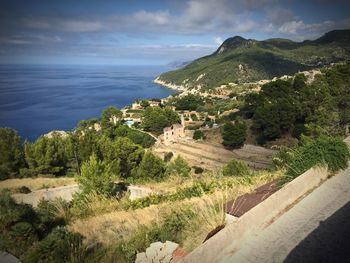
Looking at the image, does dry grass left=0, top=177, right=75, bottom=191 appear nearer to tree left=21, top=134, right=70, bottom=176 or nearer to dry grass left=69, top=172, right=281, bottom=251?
tree left=21, top=134, right=70, bottom=176

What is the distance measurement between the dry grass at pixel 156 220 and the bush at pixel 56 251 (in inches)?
41.0

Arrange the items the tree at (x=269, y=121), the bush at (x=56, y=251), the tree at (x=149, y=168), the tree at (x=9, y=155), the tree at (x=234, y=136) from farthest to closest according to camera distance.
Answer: the tree at (x=234, y=136) → the tree at (x=269, y=121) → the tree at (x=149, y=168) → the tree at (x=9, y=155) → the bush at (x=56, y=251)

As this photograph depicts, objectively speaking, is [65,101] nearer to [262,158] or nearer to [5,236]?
[262,158]

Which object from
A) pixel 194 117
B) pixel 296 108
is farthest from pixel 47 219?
pixel 194 117

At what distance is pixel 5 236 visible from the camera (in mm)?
4641

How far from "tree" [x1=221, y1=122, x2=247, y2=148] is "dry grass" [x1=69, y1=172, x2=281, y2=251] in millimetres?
26869

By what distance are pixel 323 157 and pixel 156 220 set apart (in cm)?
370

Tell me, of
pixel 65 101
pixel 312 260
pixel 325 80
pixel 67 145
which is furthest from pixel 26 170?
pixel 65 101

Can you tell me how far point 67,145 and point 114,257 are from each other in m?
22.5

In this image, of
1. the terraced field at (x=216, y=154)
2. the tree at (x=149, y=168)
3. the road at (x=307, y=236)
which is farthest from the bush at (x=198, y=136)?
the road at (x=307, y=236)

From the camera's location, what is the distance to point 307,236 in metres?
4.03

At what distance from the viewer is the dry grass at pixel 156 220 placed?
4.58 meters

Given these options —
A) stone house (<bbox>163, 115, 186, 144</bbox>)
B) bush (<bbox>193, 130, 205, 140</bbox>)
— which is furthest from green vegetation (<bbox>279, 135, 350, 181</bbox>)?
stone house (<bbox>163, 115, 186, 144</bbox>)

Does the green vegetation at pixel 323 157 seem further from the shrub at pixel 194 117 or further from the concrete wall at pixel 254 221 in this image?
the shrub at pixel 194 117
